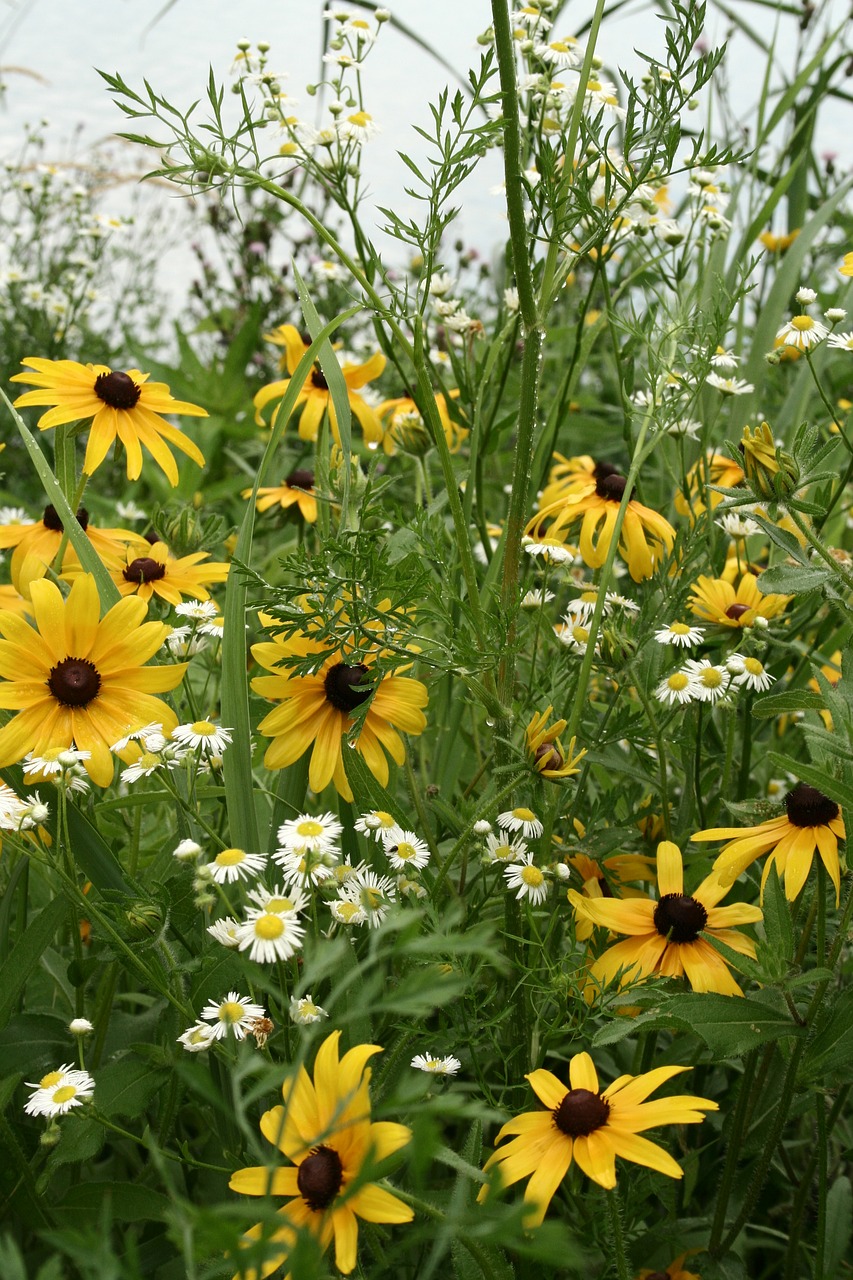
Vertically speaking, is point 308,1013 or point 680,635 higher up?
point 680,635

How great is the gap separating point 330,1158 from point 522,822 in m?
0.27

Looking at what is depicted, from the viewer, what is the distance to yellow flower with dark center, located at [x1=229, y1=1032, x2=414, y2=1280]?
52 centimetres

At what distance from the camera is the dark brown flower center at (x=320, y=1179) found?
54 centimetres

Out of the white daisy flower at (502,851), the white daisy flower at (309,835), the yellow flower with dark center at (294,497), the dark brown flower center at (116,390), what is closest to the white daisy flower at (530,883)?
the white daisy flower at (502,851)

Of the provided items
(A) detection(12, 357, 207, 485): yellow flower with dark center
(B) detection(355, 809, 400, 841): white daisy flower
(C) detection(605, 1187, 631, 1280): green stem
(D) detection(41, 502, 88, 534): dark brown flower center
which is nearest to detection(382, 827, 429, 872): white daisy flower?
(B) detection(355, 809, 400, 841): white daisy flower

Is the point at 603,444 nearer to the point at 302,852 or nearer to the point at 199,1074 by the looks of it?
the point at 302,852

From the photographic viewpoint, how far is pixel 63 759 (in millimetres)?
653

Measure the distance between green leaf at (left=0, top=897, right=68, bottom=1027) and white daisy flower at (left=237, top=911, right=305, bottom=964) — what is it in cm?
22

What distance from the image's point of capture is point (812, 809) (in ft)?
2.37

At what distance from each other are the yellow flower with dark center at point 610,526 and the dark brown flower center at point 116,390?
33 cm

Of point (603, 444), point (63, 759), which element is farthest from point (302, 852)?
point (603, 444)

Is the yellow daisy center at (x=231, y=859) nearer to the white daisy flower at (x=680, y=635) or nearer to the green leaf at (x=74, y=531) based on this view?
the green leaf at (x=74, y=531)

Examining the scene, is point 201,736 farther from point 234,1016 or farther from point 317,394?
point 317,394

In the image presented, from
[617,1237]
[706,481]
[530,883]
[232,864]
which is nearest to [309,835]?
[232,864]
